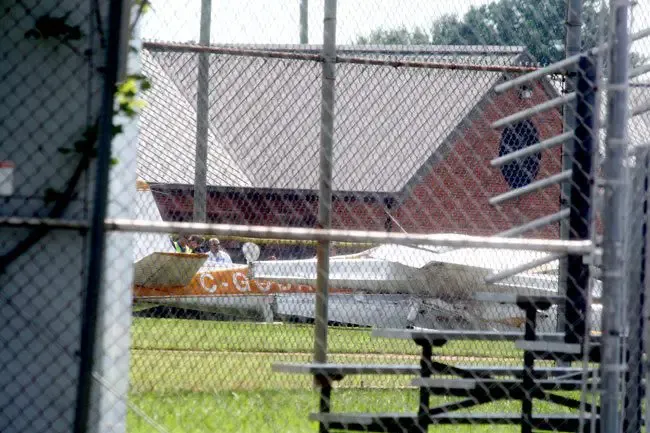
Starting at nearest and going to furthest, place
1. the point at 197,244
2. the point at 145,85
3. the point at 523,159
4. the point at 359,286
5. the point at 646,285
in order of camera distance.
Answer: the point at 646,285 < the point at 145,85 < the point at 523,159 < the point at 359,286 < the point at 197,244

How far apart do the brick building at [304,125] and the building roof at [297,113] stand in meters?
0.02

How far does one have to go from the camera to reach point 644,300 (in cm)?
446

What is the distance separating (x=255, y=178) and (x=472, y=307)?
2.92m

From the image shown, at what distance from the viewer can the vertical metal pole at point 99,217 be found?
13.8 feet

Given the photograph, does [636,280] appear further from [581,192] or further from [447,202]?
[447,202]

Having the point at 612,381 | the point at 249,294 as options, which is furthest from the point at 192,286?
the point at 612,381

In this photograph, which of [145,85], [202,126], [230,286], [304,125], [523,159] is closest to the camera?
[145,85]

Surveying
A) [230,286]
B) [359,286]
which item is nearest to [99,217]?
[230,286]

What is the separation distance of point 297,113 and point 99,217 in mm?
5091

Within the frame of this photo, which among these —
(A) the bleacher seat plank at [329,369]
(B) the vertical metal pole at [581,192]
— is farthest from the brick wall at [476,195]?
(A) the bleacher seat plank at [329,369]

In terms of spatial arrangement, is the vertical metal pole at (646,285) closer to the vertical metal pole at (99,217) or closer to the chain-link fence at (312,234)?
the chain-link fence at (312,234)

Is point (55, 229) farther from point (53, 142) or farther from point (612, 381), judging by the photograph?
point (612, 381)

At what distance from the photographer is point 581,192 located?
5.18 m

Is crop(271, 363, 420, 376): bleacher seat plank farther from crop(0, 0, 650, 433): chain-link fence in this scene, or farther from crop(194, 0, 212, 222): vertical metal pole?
crop(194, 0, 212, 222): vertical metal pole
